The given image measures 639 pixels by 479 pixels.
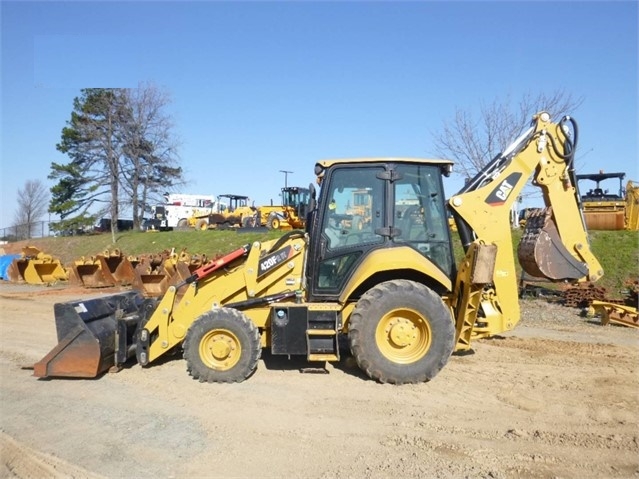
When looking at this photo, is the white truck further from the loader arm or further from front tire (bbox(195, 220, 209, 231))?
the loader arm

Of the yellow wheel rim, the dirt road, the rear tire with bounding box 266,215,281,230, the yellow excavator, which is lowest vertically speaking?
the dirt road

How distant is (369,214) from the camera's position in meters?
6.23

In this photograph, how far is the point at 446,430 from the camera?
4.59 metres

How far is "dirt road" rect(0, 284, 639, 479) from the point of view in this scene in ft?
12.9

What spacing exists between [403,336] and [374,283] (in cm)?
73

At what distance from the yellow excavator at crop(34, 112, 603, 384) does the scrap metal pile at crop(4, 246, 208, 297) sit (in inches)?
273

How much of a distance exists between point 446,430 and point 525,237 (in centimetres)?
331

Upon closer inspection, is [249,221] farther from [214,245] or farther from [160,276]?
[160,276]

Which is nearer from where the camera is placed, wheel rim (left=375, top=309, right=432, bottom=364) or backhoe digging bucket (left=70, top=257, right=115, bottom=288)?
wheel rim (left=375, top=309, right=432, bottom=364)

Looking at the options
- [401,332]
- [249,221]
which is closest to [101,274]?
[401,332]

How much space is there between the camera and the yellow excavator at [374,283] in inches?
231

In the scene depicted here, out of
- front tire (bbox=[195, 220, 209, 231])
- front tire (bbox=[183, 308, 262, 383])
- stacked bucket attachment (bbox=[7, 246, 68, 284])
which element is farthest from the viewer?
front tire (bbox=[195, 220, 209, 231])

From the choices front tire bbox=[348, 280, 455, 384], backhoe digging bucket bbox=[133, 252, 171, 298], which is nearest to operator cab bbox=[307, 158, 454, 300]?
front tire bbox=[348, 280, 455, 384]

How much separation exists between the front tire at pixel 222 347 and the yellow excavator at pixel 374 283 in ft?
0.04
